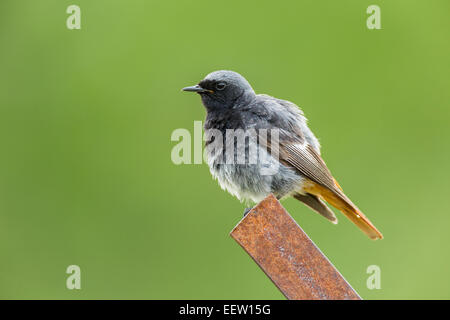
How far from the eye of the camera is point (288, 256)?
7.55 ft

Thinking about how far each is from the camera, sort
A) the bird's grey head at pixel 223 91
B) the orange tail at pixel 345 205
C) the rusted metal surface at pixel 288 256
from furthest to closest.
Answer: the bird's grey head at pixel 223 91 < the orange tail at pixel 345 205 < the rusted metal surface at pixel 288 256

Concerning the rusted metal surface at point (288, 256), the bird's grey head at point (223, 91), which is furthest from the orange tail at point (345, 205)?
the rusted metal surface at point (288, 256)

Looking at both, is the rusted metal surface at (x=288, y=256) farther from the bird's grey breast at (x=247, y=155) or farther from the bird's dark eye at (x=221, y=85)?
the bird's dark eye at (x=221, y=85)

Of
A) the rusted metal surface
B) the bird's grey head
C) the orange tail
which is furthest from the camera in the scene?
the bird's grey head

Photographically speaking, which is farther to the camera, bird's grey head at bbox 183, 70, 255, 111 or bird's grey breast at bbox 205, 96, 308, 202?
bird's grey head at bbox 183, 70, 255, 111

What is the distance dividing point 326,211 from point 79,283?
10.7 feet

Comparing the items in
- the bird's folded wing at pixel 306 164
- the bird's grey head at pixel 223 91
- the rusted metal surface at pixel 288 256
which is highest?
the bird's grey head at pixel 223 91

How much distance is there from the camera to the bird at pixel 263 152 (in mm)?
3969

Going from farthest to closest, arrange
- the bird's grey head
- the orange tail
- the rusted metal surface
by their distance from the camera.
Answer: the bird's grey head → the orange tail → the rusted metal surface

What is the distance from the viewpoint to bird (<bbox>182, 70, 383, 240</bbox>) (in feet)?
13.0

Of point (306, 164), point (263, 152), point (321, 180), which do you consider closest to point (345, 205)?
point (321, 180)

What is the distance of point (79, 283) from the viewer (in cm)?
605

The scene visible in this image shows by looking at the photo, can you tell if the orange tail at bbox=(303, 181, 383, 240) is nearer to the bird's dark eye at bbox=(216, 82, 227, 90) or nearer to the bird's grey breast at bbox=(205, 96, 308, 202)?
the bird's grey breast at bbox=(205, 96, 308, 202)

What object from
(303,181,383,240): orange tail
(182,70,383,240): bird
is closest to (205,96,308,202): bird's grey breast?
(182,70,383,240): bird
